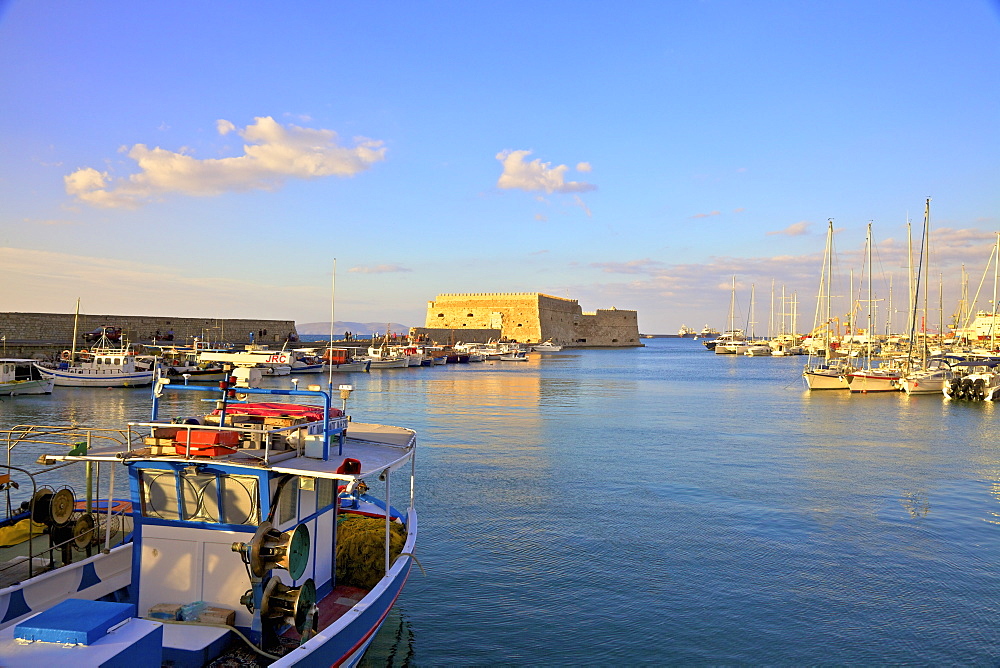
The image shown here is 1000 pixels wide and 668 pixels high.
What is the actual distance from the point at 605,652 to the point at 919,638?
17.2 feet

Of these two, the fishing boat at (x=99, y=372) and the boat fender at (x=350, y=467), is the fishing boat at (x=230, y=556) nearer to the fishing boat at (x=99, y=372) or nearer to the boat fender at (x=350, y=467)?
the boat fender at (x=350, y=467)

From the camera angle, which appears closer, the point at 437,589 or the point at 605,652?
the point at 605,652

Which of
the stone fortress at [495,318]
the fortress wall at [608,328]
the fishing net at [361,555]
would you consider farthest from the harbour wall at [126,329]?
the fortress wall at [608,328]

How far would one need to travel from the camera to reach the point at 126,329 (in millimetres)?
68500

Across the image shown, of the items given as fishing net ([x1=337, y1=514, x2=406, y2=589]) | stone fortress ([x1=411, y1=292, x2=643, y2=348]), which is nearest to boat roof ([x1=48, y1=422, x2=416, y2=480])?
fishing net ([x1=337, y1=514, x2=406, y2=589])

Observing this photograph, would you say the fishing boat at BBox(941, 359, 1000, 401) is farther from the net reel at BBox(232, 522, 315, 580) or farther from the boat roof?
the net reel at BBox(232, 522, 315, 580)

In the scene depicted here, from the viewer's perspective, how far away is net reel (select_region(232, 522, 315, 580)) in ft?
24.5

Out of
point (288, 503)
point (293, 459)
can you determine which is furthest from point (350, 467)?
point (288, 503)

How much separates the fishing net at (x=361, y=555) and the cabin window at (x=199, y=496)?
2.47 m

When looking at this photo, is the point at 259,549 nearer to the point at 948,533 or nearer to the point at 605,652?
the point at 605,652

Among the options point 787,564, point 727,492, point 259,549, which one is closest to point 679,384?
point 727,492

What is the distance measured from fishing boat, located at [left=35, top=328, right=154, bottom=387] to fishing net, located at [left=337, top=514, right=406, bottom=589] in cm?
4465

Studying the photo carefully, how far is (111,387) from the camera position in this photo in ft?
158

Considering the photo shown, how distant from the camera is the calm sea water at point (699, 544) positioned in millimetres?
10992
